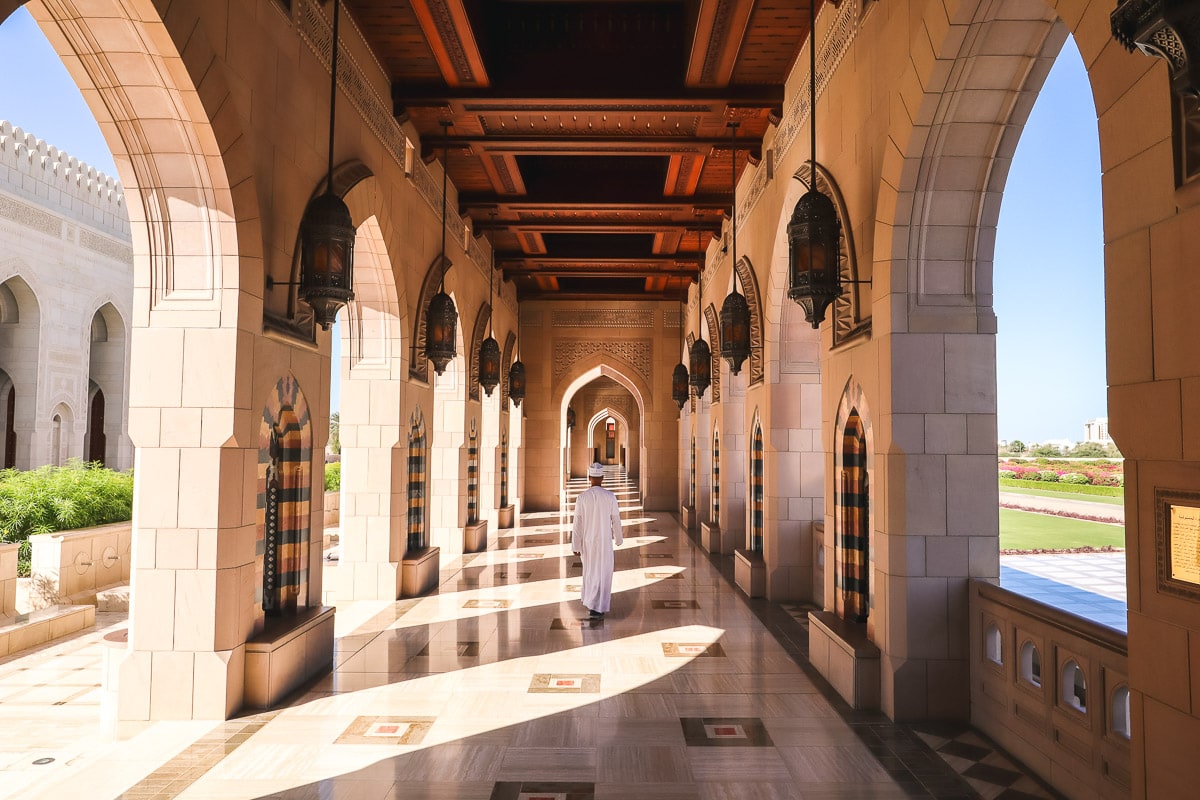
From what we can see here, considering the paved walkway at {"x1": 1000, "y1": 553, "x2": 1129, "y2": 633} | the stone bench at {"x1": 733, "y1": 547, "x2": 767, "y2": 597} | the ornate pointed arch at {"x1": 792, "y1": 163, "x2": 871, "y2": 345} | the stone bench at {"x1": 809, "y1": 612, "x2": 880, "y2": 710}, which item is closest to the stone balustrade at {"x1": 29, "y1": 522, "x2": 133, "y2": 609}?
the stone bench at {"x1": 733, "y1": 547, "x2": 767, "y2": 597}

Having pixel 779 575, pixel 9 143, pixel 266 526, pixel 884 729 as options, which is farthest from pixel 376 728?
pixel 9 143

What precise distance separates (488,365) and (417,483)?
7.93 ft

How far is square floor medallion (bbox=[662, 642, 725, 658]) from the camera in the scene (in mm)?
5059

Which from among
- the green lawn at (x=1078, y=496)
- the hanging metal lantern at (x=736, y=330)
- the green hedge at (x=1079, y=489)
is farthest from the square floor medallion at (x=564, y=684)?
the green lawn at (x=1078, y=496)

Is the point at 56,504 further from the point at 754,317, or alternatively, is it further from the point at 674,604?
the point at 754,317

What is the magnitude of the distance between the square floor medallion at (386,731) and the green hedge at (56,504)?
4570mm

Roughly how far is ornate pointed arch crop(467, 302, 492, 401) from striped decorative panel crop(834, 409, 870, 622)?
5978 millimetres

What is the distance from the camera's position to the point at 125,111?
342cm

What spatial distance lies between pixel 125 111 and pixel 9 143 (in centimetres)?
1224

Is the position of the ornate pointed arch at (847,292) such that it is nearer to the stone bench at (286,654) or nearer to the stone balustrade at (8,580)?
the stone bench at (286,654)

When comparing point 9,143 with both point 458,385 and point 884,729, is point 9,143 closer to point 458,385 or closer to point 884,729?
point 458,385

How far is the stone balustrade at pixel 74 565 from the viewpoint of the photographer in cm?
617

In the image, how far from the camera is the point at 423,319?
7059mm

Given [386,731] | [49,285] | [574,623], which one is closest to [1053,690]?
[386,731]
